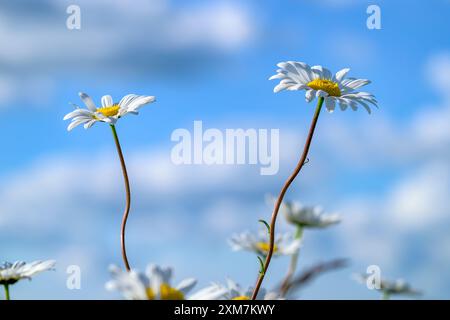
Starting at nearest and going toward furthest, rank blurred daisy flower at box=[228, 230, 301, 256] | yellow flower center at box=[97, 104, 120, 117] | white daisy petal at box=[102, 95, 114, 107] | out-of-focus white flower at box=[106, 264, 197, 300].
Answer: out-of-focus white flower at box=[106, 264, 197, 300]
yellow flower center at box=[97, 104, 120, 117]
white daisy petal at box=[102, 95, 114, 107]
blurred daisy flower at box=[228, 230, 301, 256]

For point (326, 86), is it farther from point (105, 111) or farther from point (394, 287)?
point (394, 287)

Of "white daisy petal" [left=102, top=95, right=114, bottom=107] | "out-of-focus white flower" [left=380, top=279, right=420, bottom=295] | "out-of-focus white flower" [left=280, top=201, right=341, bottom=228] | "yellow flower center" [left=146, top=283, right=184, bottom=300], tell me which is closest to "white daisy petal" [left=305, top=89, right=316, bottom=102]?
"white daisy petal" [left=102, top=95, right=114, bottom=107]

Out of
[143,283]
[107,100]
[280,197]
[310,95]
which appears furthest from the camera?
[107,100]

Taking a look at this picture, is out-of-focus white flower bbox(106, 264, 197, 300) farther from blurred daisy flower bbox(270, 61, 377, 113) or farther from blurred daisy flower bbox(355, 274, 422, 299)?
blurred daisy flower bbox(355, 274, 422, 299)

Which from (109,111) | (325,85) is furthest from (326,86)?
(109,111)

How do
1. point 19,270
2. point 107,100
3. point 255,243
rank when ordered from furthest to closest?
1. point 255,243
2. point 107,100
3. point 19,270

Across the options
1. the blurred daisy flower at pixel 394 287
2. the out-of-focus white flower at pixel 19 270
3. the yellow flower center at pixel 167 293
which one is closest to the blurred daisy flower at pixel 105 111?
the out-of-focus white flower at pixel 19 270

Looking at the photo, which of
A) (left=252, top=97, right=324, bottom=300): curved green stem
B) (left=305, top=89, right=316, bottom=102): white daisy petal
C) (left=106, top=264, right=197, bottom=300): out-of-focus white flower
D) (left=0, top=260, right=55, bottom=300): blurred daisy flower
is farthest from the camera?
(left=305, top=89, right=316, bottom=102): white daisy petal
